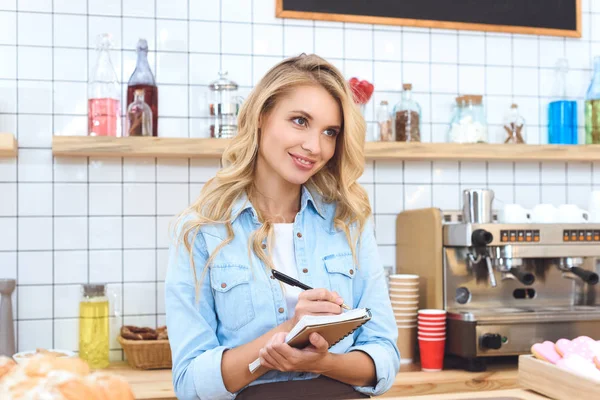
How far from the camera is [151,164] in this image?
2.58m

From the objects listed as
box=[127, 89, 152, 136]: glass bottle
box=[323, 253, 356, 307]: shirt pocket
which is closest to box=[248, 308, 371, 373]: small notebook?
box=[323, 253, 356, 307]: shirt pocket

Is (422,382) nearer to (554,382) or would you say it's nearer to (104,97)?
(554,382)

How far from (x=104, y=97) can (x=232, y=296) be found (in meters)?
1.24

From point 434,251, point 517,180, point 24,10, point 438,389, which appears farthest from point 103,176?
point 517,180

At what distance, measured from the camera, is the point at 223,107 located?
2.54 metres

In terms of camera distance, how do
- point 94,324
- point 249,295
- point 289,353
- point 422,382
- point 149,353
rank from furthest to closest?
point 94,324 → point 149,353 → point 422,382 → point 249,295 → point 289,353

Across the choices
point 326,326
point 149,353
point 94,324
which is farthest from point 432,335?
point 326,326

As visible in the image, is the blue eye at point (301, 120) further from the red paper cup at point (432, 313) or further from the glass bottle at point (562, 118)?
the glass bottle at point (562, 118)

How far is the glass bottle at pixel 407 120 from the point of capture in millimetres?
2668

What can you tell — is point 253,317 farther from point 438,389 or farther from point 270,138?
point 438,389

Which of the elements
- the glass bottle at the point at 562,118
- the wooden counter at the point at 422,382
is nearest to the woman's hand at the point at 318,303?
the wooden counter at the point at 422,382

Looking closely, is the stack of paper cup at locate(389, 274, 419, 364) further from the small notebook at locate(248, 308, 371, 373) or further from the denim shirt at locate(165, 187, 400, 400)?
the small notebook at locate(248, 308, 371, 373)

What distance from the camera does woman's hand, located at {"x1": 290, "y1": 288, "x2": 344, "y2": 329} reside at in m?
1.29

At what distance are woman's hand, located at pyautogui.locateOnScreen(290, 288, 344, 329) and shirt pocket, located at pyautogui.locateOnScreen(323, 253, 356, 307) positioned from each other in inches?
8.6
